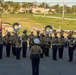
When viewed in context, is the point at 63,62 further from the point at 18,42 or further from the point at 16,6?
the point at 16,6

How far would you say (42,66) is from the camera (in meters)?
17.8

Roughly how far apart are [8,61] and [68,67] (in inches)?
142

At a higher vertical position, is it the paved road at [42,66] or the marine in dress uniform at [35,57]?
the marine in dress uniform at [35,57]

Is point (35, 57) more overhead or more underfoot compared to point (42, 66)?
more overhead

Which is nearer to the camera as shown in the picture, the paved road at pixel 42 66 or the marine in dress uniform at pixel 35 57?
the marine in dress uniform at pixel 35 57

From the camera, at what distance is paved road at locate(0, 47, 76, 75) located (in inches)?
626

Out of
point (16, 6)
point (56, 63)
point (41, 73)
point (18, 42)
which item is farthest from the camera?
point (16, 6)

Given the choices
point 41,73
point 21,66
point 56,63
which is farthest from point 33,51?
point 56,63

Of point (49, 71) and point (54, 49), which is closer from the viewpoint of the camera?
point (49, 71)

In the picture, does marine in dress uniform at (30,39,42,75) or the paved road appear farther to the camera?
the paved road

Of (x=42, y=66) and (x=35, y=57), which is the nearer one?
(x=35, y=57)

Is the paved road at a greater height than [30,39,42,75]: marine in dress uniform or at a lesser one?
lesser

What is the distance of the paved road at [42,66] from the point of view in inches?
626

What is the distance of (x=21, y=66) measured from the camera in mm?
17641
